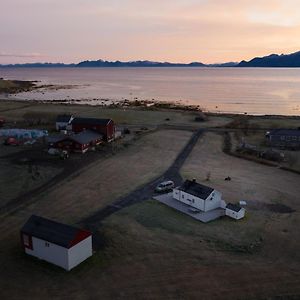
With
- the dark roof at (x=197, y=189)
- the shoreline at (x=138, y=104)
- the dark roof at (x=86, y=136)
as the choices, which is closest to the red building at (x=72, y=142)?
the dark roof at (x=86, y=136)

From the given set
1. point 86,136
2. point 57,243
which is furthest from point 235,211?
point 86,136

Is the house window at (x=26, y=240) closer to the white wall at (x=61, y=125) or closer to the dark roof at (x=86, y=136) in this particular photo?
the dark roof at (x=86, y=136)

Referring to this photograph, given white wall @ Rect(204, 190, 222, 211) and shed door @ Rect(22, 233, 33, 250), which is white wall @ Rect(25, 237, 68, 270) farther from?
white wall @ Rect(204, 190, 222, 211)

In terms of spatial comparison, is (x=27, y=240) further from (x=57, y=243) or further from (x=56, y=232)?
(x=57, y=243)

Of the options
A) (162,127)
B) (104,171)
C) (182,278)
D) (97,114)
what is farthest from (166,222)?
(97,114)

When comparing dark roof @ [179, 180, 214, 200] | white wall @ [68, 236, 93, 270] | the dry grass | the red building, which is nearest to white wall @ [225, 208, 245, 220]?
the dry grass

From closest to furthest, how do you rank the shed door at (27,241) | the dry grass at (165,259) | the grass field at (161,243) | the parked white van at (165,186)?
1. the dry grass at (165,259)
2. the grass field at (161,243)
3. the shed door at (27,241)
4. the parked white van at (165,186)

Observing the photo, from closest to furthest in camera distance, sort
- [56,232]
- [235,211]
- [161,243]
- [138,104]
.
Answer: [56,232] → [161,243] → [235,211] → [138,104]
